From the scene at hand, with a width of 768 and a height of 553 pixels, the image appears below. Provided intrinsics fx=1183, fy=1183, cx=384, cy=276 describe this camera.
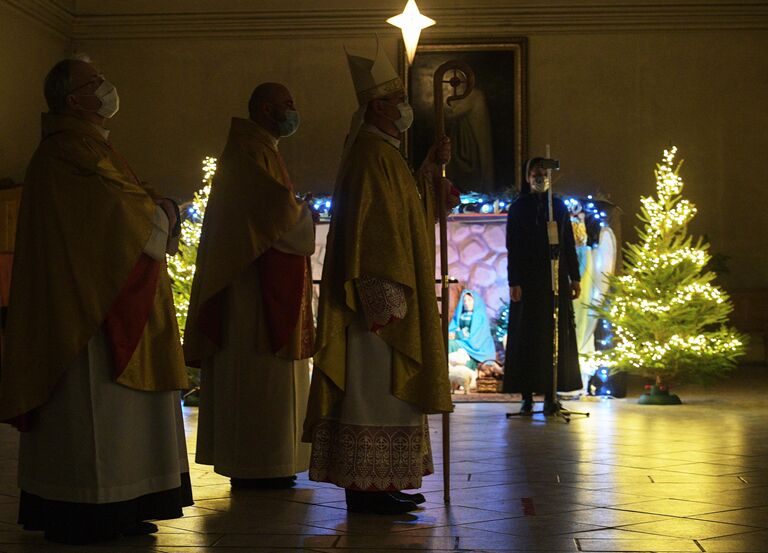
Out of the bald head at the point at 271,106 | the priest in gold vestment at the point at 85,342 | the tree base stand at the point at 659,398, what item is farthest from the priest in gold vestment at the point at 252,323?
the tree base stand at the point at 659,398

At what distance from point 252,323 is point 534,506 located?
5.04ft

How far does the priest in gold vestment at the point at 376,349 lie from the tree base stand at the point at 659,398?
5.62 metres

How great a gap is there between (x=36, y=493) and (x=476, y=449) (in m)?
3.30

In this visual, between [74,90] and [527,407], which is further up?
[74,90]

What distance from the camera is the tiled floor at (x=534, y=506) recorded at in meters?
4.09

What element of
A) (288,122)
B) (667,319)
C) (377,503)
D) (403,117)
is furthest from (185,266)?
(377,503)

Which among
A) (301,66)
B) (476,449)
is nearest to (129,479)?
(476,449)

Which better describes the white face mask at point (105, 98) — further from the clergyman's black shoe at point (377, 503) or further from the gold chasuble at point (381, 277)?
the clergyman's black shoe at point (377, 503)

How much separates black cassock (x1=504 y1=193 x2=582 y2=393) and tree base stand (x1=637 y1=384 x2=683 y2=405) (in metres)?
1.25

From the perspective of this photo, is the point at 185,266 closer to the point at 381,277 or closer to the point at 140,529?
the point at 381,277

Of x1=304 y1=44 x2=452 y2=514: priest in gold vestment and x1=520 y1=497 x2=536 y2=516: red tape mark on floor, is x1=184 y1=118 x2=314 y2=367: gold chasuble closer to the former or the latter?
x1=304 y1=44 x2=452 y2=514: priest in gold vestment

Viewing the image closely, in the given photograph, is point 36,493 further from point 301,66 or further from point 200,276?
point 301,66

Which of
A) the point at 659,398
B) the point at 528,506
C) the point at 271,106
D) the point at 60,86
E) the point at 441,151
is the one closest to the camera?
the point at 60,86

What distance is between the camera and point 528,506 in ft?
15.9
